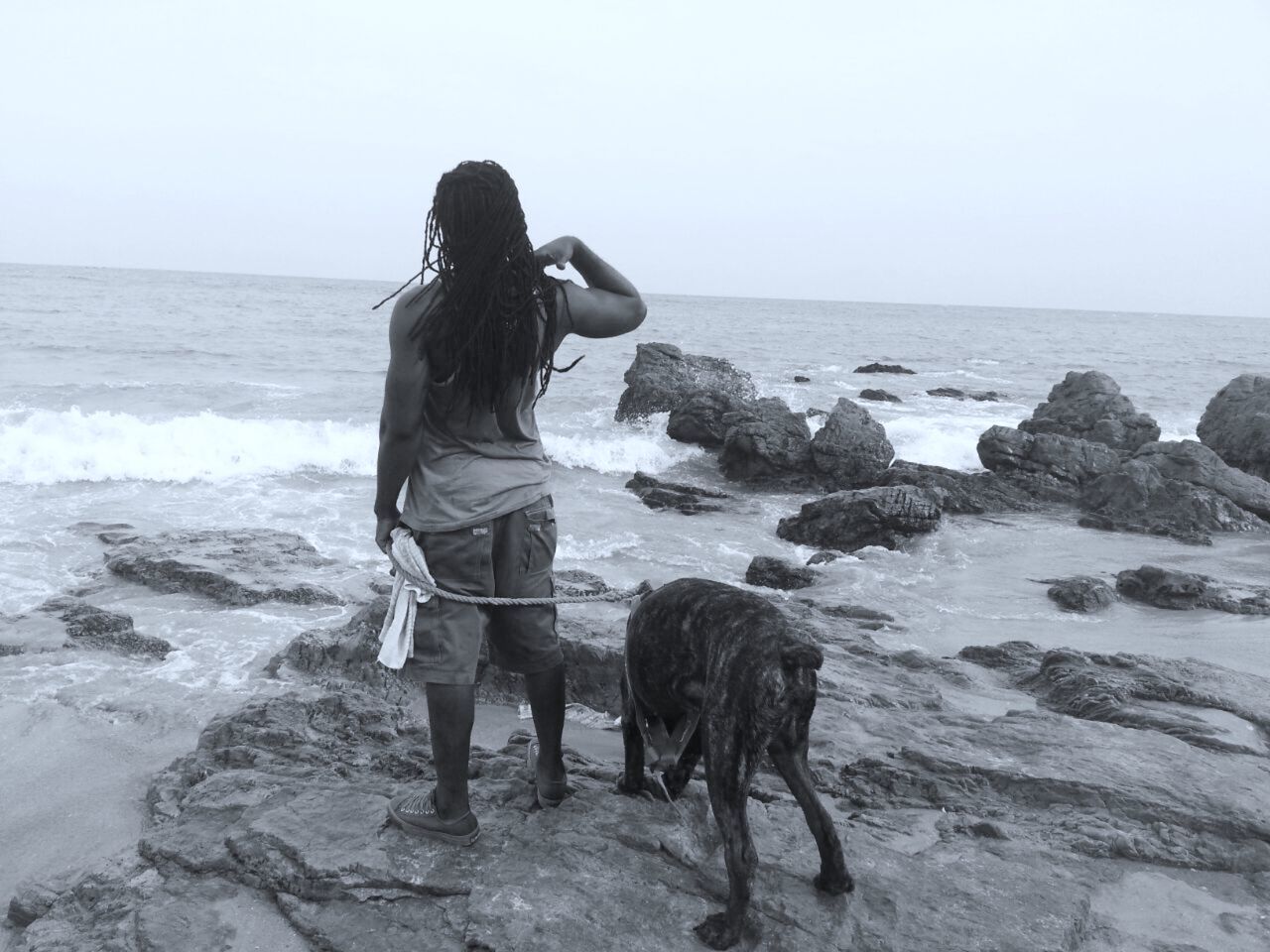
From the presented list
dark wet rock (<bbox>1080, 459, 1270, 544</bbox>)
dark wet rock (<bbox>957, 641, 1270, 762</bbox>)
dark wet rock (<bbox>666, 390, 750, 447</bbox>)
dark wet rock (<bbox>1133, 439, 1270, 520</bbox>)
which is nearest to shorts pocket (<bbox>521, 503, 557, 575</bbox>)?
dark wet rock (<bbox>957, 641, 1270, 762</bbox>)

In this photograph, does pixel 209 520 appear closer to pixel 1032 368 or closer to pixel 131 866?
pixel 131 866

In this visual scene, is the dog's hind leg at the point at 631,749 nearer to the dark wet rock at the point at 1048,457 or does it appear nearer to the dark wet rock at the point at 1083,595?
the dark wet rock at the point at 1083,595

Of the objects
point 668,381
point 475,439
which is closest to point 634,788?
point 475,439

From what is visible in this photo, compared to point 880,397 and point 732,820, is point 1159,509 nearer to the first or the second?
point 732,820

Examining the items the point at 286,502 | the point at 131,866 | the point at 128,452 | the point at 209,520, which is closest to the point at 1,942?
the point at 131,866

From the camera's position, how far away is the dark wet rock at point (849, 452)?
15016mm

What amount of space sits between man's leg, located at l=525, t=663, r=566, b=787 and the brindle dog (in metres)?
0.43

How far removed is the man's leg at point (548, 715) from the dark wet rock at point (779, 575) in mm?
5790

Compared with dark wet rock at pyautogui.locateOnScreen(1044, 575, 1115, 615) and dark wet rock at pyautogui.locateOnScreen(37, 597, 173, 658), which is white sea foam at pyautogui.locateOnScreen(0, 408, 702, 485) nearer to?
dark wet rock at pyautogui.locateOnScreen(37, 597, 173, 658)

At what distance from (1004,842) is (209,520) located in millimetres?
9881

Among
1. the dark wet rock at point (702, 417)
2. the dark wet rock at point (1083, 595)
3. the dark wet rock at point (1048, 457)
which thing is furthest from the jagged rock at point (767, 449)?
the dark wet rock at point (1083, 595)

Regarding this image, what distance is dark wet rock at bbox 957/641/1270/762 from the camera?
15.9 ft

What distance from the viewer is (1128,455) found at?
52.3ft

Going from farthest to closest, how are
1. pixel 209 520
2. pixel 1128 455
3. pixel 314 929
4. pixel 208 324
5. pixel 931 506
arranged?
pixel 208 324 < pixel 1128 455 < pixel 931 506 < pixel 209 520 < pixel 314 929
